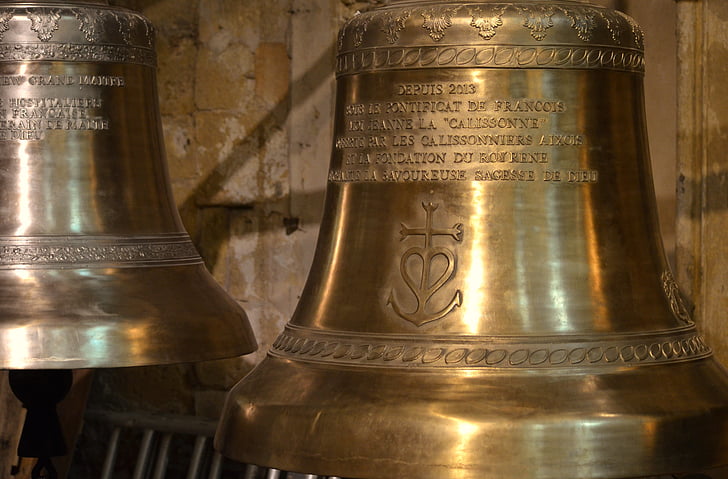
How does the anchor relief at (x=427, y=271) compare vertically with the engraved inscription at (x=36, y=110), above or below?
below

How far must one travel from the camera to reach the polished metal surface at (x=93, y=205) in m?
2.14

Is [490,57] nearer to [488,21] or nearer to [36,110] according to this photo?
[488,21]

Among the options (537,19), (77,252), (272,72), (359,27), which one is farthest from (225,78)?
(537,19)

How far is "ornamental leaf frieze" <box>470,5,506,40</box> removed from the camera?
1.51 meters

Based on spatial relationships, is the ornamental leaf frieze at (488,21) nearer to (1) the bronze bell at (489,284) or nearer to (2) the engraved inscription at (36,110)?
(1) the bronze bell at (489,284)

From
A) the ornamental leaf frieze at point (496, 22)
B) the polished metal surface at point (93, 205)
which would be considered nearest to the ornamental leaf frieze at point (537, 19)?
the ornamental leaf frieze at point (496, 22)

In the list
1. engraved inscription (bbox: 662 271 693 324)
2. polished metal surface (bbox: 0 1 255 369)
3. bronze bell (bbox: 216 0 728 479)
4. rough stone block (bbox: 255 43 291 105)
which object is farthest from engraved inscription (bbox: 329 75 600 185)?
rough stone block (bbox: 255 43 291 105)

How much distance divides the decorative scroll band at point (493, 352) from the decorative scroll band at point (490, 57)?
288mm

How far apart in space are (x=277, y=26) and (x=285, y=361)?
6.49 ft

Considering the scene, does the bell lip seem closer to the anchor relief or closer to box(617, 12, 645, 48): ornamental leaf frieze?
the anchor relief

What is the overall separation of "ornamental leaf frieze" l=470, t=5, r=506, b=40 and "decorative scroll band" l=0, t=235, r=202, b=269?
894 millimetres

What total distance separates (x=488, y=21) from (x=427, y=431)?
0.43m

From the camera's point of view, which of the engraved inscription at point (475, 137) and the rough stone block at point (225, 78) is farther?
the rough stone block at point (225, 78)

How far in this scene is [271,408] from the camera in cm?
150
